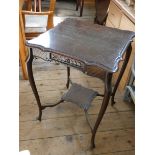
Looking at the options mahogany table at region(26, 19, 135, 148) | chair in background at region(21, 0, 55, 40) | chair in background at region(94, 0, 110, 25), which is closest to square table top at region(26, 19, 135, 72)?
mahogany table at region(26, 19, 135, 148)

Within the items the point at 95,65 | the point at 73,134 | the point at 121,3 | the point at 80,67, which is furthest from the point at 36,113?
the point at 121,3

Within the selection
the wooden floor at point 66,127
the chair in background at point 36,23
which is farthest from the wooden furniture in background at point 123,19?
the chair in background at point 36,23

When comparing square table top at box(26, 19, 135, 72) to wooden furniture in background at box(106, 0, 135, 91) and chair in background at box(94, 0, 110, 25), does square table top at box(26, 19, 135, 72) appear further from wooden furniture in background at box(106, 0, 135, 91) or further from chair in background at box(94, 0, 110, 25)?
chair in background at box(94, 0, 110, 25)

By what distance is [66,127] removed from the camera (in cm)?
162

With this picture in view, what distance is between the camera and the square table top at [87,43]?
1126 mm

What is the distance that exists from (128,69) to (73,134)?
0.70 metres

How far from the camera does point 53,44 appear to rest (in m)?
1.20

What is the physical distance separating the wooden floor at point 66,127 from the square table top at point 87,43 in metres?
0.66

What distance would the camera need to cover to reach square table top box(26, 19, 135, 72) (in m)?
1.13

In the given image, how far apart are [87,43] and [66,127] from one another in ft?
2.22

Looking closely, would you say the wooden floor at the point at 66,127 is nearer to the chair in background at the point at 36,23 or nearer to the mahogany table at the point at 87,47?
the mahogany table at the point at 87,47

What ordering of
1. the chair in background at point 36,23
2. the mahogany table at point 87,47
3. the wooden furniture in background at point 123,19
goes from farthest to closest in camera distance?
the chair in background at point 36,23 < the wooden furniture in background at point 123,19 < the mahogany table at point 87,47
